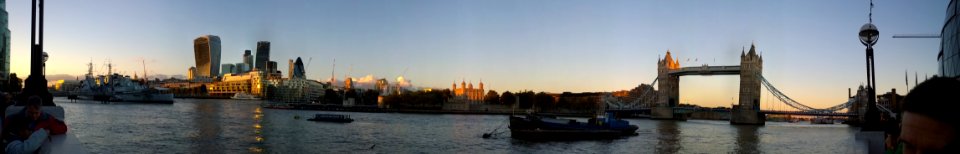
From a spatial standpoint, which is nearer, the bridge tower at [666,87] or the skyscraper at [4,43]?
the skyscraper at [4,43]

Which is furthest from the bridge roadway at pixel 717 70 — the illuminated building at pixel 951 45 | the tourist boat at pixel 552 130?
the illuminated building at pixel 951 45

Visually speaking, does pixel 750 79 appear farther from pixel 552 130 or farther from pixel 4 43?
pixel 4 43

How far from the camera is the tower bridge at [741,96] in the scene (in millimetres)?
115625

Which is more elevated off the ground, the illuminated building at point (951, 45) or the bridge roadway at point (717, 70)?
the bridge roadway at point (717, 70)

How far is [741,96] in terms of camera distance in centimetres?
13412

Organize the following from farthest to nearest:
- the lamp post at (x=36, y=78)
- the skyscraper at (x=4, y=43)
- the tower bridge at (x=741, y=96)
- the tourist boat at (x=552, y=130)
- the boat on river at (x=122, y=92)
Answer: the boat on river at (x=122, y=92), the tower bridge at (x=741, y=96), the skyscraper at (x=4, y=43), the tourist boat at (x=552, y=130), the lamp post at (x=36, y=78)

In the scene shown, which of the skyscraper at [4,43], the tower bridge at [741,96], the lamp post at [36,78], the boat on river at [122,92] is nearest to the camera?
the lamp post at [36,78]

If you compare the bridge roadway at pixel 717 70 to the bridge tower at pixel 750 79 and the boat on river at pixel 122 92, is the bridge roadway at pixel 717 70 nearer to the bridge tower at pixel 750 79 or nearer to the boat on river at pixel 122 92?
the bridge tower at pixel 750 79

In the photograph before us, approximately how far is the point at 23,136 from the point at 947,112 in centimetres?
733

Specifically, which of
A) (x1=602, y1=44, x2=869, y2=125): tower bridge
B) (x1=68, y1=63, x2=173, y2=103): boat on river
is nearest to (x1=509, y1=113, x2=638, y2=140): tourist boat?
(x1=602, y1=44, x2=869, y2=125): tower bridge

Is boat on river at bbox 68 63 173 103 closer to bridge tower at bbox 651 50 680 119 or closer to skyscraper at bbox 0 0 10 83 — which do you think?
skyscraper at bbox 0 0 10 83

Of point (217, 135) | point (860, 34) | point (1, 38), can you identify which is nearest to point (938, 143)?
point (860, 34)

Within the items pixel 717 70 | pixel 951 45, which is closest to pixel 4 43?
pixel 951 45

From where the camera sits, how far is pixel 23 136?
6.75 metres
